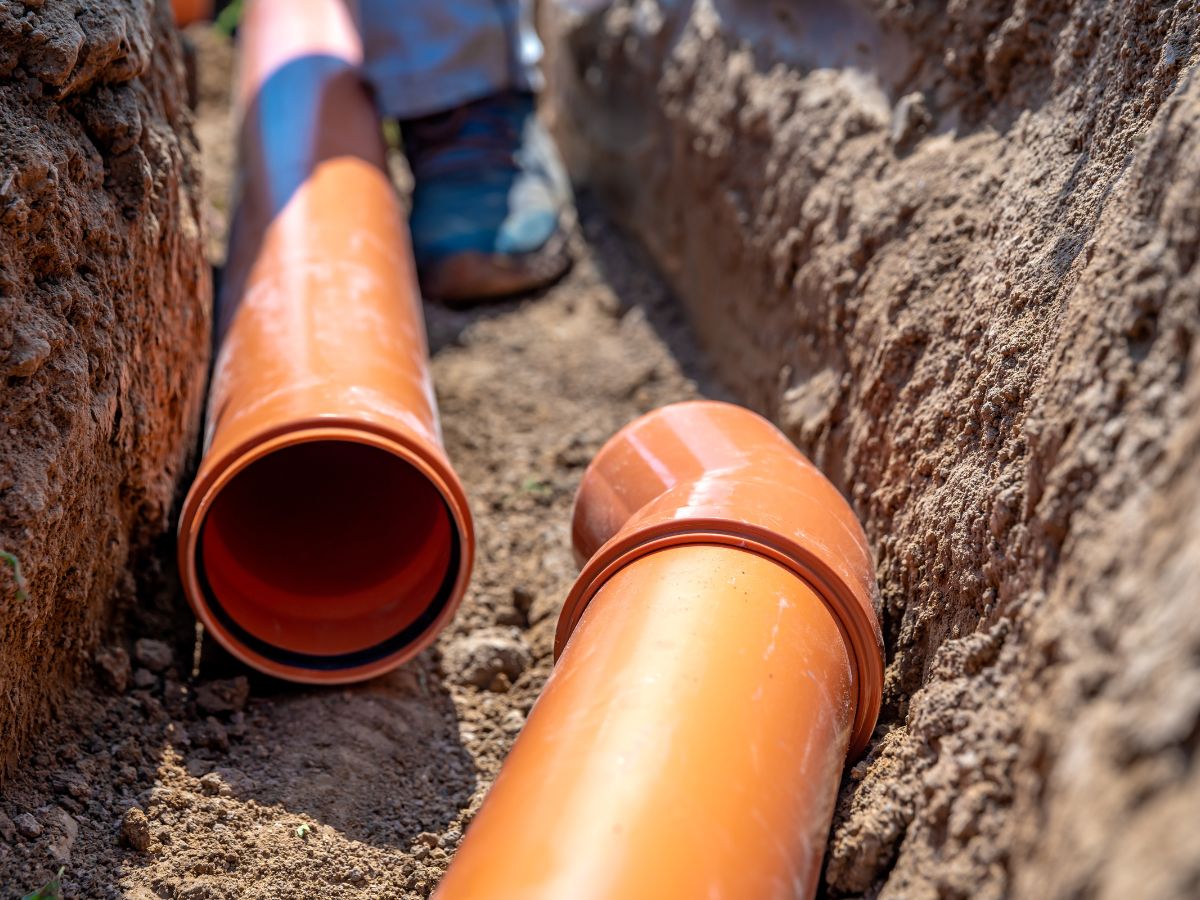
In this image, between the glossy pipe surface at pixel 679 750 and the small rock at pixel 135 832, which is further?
the small rock at pixel 135 832

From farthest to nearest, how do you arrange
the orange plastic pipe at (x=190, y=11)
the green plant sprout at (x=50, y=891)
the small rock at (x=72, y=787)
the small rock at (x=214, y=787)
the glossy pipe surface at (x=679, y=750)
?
the orange plastic pipe at (x=190, y=11) < the small rock at (x=214, y=787) < the small rock at (x=72, y=787) < the green plant sprout at (x=50, y=891) < the glossy pipe surface at (x=679, y=750)

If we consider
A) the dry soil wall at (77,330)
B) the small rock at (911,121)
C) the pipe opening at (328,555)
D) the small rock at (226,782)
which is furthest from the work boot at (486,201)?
the small rock at (226,782)

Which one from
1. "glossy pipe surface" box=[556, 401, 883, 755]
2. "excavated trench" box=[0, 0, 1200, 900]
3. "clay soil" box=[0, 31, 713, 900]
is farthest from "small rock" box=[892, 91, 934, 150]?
"clay soil" box=[0, 31, 713, 900]

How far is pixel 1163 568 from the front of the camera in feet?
3.14

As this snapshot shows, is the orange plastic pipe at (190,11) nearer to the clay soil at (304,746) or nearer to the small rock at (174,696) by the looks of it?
the clay soil at (304,746)

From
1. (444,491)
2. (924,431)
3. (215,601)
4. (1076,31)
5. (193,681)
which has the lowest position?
(193,681)

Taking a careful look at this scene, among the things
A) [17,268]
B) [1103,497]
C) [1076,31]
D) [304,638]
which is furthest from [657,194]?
[1103,497]

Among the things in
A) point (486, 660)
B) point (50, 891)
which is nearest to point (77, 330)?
point (50, 891)

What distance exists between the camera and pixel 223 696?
1925 millimetres

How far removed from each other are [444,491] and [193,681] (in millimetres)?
560

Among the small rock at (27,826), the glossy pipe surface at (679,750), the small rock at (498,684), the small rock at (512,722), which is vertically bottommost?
the small rock at (498,684)

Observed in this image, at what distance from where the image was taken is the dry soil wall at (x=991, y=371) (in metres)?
0.96

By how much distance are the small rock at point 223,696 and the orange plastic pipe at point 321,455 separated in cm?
5

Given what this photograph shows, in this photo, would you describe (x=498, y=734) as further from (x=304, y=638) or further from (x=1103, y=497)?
(x=1103, y=497)
